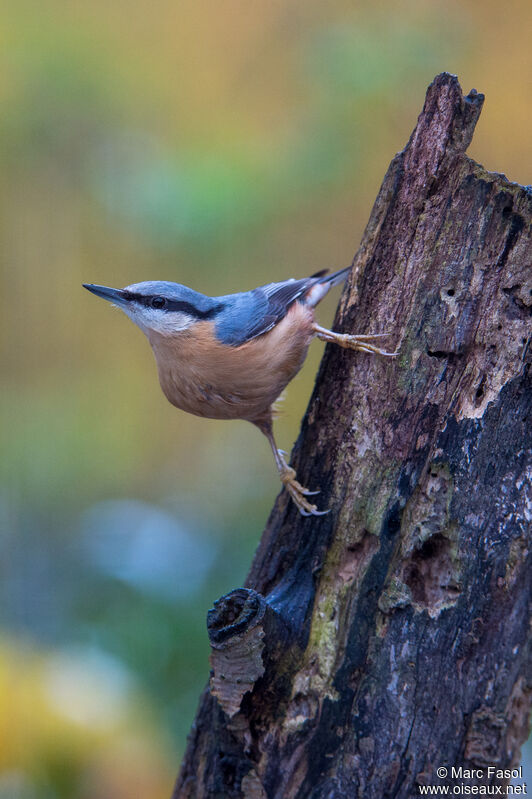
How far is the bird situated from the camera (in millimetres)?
2873

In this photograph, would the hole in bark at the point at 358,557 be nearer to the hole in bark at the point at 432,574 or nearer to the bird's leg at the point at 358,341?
the hole in bark at the point at 432,574

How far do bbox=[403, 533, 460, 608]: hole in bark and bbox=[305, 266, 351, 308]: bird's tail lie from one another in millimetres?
1480

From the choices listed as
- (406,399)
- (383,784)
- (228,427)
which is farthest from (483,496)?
(228,427)

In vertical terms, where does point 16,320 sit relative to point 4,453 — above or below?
above

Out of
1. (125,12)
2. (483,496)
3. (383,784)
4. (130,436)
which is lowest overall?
(383,784)

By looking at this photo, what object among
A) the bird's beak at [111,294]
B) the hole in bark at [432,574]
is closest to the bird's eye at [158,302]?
the bird's beak at [111,294]

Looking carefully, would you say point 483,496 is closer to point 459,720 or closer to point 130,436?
point 459,720

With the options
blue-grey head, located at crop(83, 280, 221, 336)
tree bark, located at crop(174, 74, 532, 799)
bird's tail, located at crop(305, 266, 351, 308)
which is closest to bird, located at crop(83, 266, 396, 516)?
blue-grey head, located at crop(83, 280, 221, 336)

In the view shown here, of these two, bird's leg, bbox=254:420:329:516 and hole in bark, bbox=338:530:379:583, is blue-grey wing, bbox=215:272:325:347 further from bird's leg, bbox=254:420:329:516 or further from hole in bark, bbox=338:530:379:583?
hole in bark, bbox=338:530:379:583

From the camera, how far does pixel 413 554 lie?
7.11 feet

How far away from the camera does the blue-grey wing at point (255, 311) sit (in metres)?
2.92

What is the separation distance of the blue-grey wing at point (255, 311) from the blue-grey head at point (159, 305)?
0.47ft

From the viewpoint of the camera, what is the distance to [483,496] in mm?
2125

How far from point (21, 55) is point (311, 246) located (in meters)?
2.02
